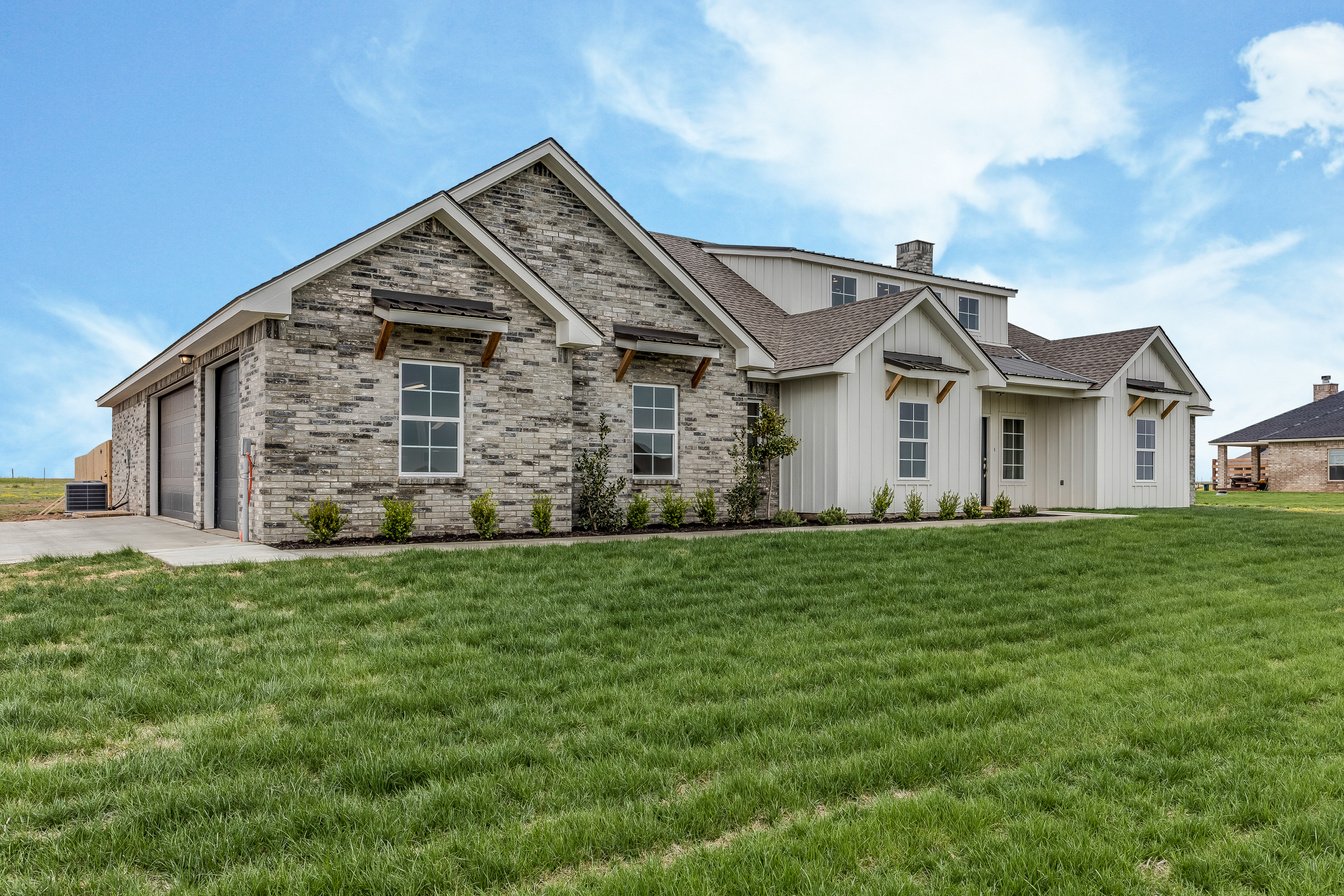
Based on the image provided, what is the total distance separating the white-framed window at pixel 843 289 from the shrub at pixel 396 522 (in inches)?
535

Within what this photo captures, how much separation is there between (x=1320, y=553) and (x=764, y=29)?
11014mm

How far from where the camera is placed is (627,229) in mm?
15820

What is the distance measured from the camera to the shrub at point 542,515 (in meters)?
13.7

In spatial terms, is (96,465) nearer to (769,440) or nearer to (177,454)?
(177,454)

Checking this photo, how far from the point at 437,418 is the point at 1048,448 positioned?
16130 mm

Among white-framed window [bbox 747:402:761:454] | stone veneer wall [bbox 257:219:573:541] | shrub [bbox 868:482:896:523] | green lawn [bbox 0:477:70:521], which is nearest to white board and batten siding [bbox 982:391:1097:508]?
shrub [bbox 868:482:896:523]

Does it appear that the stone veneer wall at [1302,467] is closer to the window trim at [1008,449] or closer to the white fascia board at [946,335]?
the window trim at [1008,449]

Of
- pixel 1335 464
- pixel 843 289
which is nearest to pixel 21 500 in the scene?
pixel 843 289

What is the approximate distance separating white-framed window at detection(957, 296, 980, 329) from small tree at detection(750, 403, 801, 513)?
9.72m

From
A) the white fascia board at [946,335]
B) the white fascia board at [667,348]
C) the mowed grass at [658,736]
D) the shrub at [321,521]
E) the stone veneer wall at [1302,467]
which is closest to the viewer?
the mowed grass at [658,736]

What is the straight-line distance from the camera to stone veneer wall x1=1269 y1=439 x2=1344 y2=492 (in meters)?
39.2

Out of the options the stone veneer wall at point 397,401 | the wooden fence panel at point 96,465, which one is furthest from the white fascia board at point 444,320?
the wooden fence panel at point 96,465

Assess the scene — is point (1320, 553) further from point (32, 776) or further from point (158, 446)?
point (158, 446)

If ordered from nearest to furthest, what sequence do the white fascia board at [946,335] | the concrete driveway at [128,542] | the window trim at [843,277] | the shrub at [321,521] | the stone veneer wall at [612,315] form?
the concrete driveway at [128,542], the shrub at [321,521], the stone veneer wall at [612,315], the white fascia board at [946,335], the window trim at [843,277]
